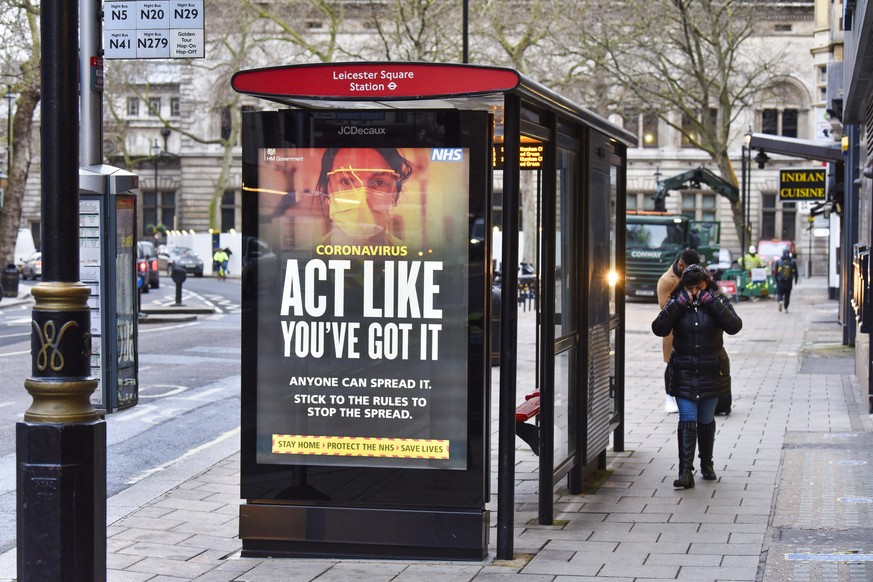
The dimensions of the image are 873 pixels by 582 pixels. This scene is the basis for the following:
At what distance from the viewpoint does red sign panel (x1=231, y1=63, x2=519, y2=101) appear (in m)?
6.75

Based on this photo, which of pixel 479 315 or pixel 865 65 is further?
pixel 865 65

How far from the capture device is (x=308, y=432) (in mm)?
7145

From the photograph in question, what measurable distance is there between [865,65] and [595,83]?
37.1m

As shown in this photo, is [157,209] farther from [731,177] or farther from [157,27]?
[157,27]

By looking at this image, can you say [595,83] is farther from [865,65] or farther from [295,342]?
[295,342]

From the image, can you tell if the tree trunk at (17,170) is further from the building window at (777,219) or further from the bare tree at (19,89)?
the building window at (777,219)

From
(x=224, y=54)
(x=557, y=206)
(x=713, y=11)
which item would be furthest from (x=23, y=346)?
(x=224, y=54)

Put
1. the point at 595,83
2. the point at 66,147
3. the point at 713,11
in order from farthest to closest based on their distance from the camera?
the point at 595,83
the point at 713,11
the point at 66,147

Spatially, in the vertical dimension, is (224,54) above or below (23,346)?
above

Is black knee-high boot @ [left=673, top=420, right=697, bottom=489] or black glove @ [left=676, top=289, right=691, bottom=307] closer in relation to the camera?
black knee-high boot @ [left=673, top=420, right=697, bottom=489]

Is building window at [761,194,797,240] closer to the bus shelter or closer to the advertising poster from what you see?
the bus shelter

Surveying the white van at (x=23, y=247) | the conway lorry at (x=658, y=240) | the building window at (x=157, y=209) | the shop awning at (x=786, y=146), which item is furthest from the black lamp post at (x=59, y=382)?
the building window at (x=157, y=209)

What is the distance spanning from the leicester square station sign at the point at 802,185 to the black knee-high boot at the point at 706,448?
1759 cm

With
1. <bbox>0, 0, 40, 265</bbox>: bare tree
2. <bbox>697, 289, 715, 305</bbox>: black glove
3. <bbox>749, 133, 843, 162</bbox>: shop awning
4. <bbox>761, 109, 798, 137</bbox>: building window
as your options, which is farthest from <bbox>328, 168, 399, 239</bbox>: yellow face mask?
<bbox>761, 109, 798, 137</bbox>: building window
